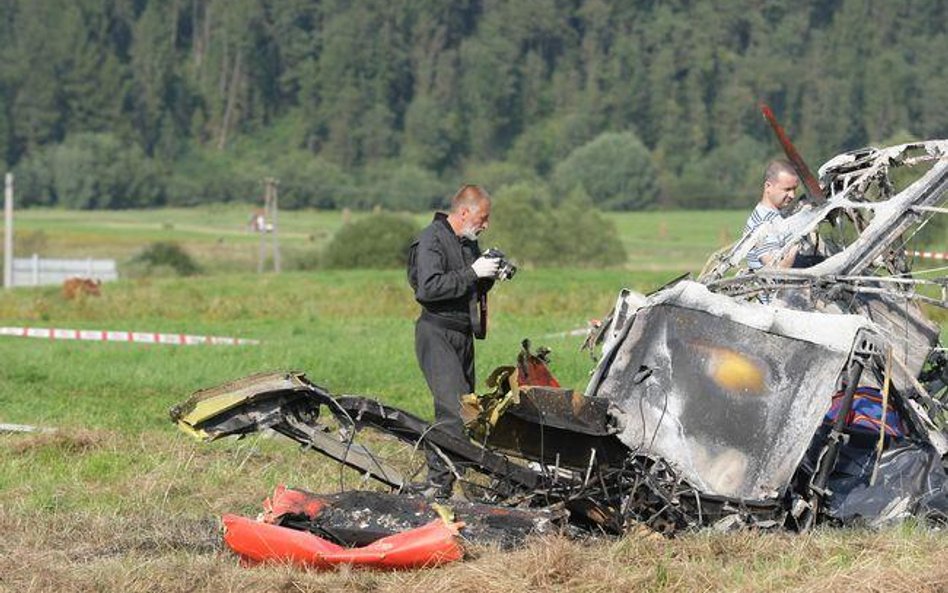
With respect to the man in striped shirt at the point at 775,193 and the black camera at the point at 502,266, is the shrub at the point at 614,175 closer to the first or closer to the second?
the man in striped shirt at the point at 775,193

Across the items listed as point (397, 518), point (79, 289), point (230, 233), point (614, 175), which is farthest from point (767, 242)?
point (614, 175)

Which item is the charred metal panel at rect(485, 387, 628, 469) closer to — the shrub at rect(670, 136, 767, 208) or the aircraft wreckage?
the aircraft wreckage

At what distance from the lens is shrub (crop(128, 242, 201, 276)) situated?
68.4 meters

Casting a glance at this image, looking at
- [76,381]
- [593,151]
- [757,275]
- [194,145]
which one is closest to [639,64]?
[593,151]

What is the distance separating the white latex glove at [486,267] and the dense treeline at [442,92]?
93.9m

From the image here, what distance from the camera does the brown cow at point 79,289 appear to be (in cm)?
3606

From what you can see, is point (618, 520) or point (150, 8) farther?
point (150, 8)

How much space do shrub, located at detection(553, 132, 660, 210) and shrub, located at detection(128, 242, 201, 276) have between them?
34848 millimetres

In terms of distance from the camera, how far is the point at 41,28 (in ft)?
398

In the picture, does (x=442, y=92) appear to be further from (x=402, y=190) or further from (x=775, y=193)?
(x=775, y=193)

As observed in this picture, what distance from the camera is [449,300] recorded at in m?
9.97

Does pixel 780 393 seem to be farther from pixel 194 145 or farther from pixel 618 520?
pixel 194 145

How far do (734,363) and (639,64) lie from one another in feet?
372

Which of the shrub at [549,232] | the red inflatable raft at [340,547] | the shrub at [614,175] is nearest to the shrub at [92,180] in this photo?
the shrub at [614,175]
